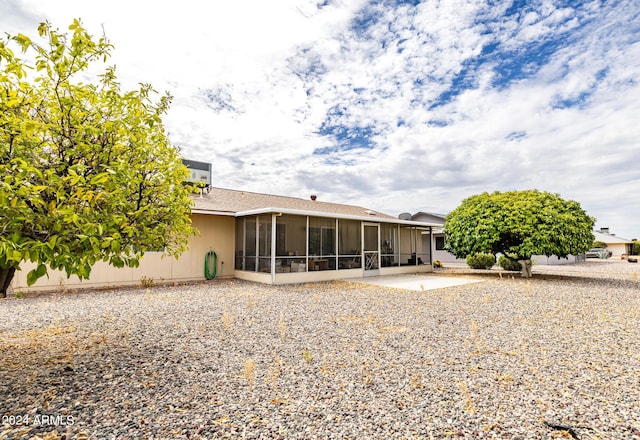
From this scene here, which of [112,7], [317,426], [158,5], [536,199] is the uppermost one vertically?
[158,5]

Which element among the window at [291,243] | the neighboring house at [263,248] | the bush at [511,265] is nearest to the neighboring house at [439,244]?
the bush at [511,265]

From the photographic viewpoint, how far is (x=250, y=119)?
1152 centimetres

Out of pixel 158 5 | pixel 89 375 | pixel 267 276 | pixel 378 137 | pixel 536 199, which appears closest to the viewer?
pixel 89 375

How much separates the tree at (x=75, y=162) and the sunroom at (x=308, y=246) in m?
6.15

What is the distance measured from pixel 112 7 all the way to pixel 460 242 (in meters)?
13.2

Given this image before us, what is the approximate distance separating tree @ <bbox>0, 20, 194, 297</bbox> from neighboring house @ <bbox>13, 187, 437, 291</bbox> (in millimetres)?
5836

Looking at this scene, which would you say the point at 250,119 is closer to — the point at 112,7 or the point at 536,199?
the point at 112,7

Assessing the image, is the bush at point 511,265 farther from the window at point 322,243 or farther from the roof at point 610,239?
the roof at point 610,239

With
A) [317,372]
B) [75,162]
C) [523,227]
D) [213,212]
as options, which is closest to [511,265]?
[523,227]

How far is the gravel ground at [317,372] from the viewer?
2461 millimetres

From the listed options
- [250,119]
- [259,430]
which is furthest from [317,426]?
[250,119]

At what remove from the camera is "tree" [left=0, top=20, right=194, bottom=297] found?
2.61 meters

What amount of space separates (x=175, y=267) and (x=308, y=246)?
16.0ft

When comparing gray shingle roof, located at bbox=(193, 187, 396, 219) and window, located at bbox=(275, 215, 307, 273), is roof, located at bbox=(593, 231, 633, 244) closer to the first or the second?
gray shingle roof, located at bbox=(193, 187, 396, 219)
